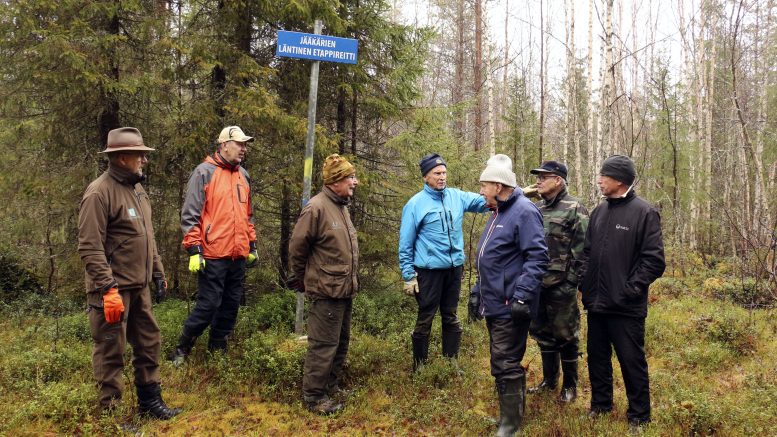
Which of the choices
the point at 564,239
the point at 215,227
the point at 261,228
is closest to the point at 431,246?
the point at 564,239

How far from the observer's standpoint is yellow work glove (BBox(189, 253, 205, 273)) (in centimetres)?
501

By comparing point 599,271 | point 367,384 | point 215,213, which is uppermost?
point 215,213

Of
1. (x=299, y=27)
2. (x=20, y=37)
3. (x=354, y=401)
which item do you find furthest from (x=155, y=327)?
(x=299, y=27)

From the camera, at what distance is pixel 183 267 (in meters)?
8.07

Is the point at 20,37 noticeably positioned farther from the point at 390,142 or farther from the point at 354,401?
the point at 354,401

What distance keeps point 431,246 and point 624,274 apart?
1.96 metres

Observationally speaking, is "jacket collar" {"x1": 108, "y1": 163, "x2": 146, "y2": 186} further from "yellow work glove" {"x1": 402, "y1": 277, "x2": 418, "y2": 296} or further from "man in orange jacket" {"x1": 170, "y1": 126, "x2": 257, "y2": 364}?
"yellow work glove" {"x1": 402, "y1": 277, "x2": 418, "y2": 296}

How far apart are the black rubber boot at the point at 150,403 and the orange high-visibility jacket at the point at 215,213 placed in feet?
4.66

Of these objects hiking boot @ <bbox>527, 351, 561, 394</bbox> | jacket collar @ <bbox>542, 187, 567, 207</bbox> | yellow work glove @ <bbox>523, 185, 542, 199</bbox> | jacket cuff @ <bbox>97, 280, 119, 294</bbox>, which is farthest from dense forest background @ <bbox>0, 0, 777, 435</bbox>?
yellow work glove @ <bbox>523, 185, 542, 199</bbox>

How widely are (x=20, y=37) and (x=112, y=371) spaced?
523cm

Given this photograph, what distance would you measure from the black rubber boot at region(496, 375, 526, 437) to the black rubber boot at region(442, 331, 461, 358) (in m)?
1.36

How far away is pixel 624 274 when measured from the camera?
4184 mm

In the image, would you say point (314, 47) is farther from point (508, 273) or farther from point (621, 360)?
point (621, 360)

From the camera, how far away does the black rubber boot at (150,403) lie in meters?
4.40
